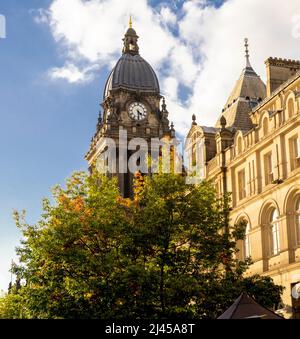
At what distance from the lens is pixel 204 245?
2741 centimetres

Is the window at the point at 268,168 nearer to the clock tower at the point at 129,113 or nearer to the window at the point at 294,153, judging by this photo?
the window at the point at 294,153

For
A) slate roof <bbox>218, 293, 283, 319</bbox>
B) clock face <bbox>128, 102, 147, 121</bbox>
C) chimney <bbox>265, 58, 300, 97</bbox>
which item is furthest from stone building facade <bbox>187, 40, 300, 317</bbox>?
clock face <bbox>128, 102, 147, 121</bbox>

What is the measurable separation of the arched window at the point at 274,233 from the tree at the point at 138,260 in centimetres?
526

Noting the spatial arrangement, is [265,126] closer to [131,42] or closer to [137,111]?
[137,111]

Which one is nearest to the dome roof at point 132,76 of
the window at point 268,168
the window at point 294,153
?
the window at point 268,168

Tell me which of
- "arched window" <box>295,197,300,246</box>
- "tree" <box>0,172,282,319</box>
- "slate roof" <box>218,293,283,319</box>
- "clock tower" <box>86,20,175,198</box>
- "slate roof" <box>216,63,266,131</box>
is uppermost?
"clock tower" <box>86,20,175,198</box>

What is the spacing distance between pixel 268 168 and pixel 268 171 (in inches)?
7.1

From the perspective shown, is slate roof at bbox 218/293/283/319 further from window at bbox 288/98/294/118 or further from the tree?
window at bbox 288/98/294/118

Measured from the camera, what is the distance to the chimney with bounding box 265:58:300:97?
4163 cm

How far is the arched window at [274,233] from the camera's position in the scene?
34.0m

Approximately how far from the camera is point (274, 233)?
34469 millimetres

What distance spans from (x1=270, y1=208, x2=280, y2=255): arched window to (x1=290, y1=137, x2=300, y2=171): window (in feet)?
9.51
